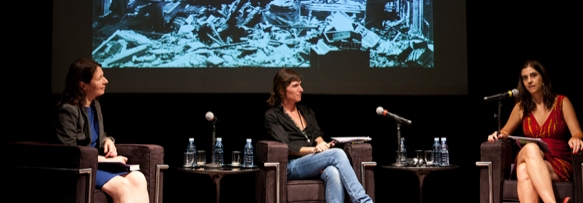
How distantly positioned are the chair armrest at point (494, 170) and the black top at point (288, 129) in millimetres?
1315

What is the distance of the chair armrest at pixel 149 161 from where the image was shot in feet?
13.3

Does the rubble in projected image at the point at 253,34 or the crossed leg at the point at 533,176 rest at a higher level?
the rubble in projected image at the point at 253,34

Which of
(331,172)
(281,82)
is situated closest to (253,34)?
(281,82)

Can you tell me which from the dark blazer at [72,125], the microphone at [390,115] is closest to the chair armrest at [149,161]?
the dark blazer at [72,125]

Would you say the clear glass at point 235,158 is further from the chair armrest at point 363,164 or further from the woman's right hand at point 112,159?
the woman's right hand at point 112,159

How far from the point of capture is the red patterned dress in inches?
168

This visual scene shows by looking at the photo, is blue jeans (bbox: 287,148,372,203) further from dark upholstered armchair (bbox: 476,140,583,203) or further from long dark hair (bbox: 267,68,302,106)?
dark upholstered armchair (bbox: 476,140,583,203)

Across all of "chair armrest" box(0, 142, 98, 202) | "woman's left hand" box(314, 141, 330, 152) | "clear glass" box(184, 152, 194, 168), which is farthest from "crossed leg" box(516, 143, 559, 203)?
"chair armrest" box(0, 142, 98, 202)

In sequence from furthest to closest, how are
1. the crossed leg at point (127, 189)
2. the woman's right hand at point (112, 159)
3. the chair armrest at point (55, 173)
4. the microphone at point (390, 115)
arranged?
the microphone at point (390, 115) → the woman's right hand at point (112, 159) → the crossed leg at point (127, 189) → the chair armrest at point (55, 173)

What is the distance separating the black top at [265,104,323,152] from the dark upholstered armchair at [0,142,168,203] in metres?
1.46

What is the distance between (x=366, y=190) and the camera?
453 centimetres

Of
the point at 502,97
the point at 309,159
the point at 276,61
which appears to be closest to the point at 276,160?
the point at 309,159

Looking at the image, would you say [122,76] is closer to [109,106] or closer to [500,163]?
[109,106]

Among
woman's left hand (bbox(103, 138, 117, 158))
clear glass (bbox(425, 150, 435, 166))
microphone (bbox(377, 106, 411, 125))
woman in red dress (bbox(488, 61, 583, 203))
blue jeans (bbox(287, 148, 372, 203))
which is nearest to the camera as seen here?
woman's left hand (bbox(103, 138, 117, 158))
